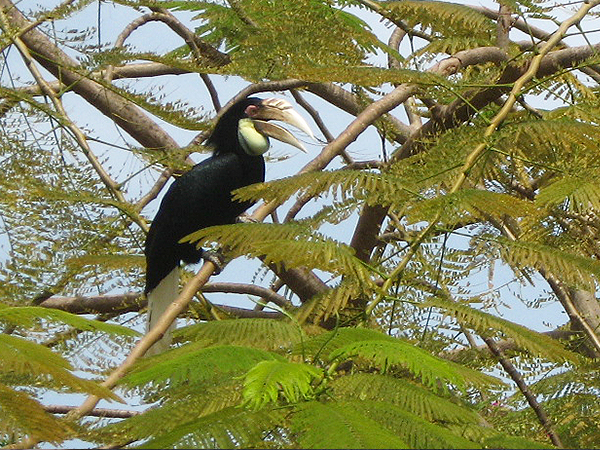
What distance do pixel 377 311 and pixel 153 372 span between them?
1360 mm

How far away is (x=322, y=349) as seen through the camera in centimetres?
110

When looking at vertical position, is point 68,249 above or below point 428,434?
above

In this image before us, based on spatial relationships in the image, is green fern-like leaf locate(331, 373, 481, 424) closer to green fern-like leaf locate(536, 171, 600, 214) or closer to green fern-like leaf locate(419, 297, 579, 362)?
green fern-like leaf locate(419, 297, 579, 362)

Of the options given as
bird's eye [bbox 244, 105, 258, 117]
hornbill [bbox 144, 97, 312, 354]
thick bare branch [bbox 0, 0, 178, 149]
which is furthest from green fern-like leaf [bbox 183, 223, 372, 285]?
bird's eye [bbox 244, 105, 258, 117]

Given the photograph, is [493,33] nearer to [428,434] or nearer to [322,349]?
[322,349]

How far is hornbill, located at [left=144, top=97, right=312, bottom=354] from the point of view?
3.41 meters

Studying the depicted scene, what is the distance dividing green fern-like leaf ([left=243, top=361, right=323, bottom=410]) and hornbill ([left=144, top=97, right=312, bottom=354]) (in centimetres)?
237

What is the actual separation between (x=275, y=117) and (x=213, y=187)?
0.44 m

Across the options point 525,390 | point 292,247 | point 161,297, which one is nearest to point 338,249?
point 292,247

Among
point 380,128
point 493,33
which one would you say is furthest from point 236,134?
point 493,33

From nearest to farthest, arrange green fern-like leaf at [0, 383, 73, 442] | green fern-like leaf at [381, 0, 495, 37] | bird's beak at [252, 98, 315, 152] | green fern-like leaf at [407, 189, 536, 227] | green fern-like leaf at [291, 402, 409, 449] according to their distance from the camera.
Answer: green fern-like leaf at [291, 402, 409, 449]
green fern-like leaf at [0, 383, 73, 442]
green fern-like leaf at [407, 189, 536, 227]
green fern-like leaf at [381, 0, 495, 37]
bird's beak at [252, 98, 315, 152]

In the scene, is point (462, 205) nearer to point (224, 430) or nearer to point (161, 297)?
point (224, 430)

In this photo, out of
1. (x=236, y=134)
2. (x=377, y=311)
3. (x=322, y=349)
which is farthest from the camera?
(x=236, y=134)

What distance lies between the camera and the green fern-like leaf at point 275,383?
2.81 feet
